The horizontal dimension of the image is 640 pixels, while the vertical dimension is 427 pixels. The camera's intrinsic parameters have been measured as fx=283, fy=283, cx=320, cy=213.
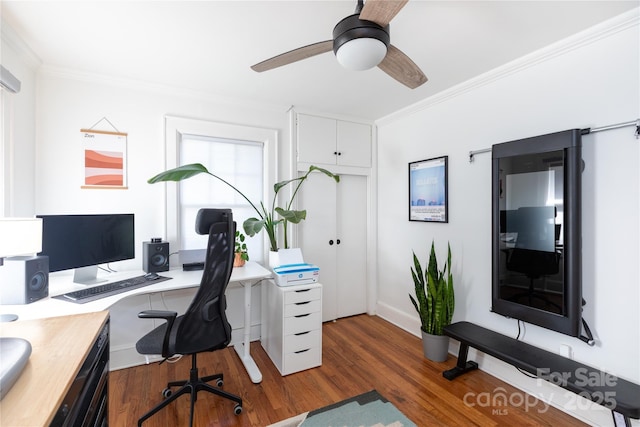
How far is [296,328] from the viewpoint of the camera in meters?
2.50

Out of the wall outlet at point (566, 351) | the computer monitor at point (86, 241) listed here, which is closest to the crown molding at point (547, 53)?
the wall outlet at point (566, 351)

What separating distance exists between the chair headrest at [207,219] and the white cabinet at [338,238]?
161 centimetres

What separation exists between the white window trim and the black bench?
2130 mm

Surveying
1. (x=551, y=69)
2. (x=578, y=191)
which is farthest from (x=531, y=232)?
(x=551, y=69)

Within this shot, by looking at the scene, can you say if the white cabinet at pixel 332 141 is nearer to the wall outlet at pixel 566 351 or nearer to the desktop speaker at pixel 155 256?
the desktop speaker at pixel 155 256

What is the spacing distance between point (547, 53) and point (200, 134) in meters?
3.01

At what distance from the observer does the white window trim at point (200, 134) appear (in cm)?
273

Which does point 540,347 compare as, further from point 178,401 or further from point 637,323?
point 178,401

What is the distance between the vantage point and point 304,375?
2.45m

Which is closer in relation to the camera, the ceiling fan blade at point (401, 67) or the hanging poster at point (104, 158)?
the ceiling fan blade at point (401, 67)

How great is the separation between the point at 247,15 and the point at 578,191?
2.40 meters

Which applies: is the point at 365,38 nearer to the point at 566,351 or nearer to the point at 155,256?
the point at 155,256

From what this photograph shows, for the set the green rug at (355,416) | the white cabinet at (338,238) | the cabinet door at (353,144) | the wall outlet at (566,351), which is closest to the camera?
the green rug at (355,416)

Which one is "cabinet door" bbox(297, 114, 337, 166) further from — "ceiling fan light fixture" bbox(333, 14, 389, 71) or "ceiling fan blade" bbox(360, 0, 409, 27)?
"ceiling fan blade" bbox(360, 0, 409, 27)
